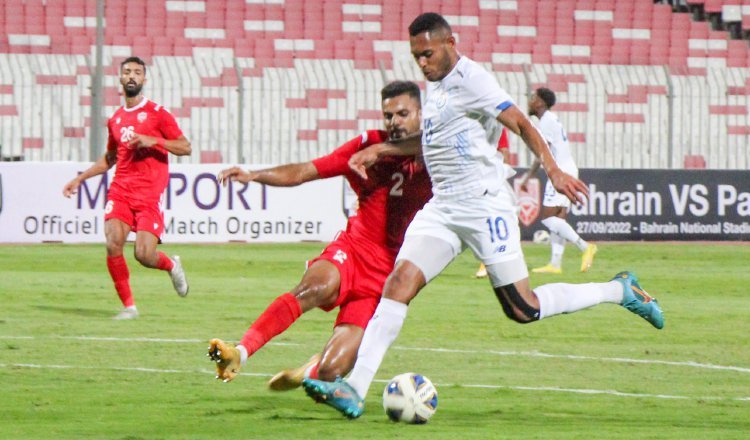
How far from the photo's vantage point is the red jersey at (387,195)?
302 inches

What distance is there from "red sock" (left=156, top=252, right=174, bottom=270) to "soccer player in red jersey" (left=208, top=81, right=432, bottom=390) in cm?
484

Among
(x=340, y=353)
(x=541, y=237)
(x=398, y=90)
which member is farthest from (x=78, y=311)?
(x=541, y=237)

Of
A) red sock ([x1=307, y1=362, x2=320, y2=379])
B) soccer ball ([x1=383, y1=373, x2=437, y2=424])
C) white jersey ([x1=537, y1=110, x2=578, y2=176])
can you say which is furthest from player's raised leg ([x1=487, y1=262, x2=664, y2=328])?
white jersey ([x1=537, y1=110, x2=578, y2=176])

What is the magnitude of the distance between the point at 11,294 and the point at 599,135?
1417cm

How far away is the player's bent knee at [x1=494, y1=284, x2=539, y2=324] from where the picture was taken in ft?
23.8

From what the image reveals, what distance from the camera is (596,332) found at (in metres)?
11.3

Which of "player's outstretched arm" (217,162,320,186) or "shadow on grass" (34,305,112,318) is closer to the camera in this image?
"player's outstretched arm" (217,162,320,186)

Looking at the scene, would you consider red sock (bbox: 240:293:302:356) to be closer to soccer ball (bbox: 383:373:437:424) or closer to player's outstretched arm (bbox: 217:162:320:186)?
player's outstretched arm (bbox: 217:162:320:186)

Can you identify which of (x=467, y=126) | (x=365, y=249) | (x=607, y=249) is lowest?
(x=607, y=249)

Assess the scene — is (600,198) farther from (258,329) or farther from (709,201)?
(258,329)

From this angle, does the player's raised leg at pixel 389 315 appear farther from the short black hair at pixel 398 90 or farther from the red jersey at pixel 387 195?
the short black hair at pixel 398 90

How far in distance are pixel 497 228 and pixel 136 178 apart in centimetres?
577

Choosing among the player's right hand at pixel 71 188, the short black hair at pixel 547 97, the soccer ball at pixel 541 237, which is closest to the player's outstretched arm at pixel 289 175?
the player's right hand at pixel 71 188

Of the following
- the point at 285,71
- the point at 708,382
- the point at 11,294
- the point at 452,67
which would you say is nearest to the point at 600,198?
the point at 285,71
